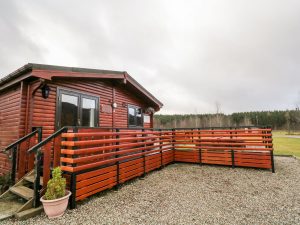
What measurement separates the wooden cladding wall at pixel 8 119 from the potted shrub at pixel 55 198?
2.60 metres

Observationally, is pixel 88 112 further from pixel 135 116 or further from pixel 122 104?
pixel 135 116

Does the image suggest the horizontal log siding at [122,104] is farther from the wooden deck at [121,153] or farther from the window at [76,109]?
the wooden deck at [121,153]

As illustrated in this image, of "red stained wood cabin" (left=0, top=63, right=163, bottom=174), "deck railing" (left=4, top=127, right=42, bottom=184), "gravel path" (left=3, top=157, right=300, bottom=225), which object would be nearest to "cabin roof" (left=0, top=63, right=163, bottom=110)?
"red stained wood cabin" (left=0, top=63, right=163, bottom=174)

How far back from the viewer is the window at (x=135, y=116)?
835 cm

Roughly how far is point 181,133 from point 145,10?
7419 millimetres

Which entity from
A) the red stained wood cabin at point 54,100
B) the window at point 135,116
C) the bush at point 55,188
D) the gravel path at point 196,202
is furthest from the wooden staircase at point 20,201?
the window at point 135,116

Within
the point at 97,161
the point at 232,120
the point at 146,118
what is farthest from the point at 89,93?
the point at 232,120

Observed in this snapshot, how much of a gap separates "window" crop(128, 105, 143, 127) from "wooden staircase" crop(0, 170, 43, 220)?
194 inches

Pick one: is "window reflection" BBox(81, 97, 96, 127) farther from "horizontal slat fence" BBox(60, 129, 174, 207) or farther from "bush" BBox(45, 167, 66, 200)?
"bush" BBox(45, 167, 66, 200)

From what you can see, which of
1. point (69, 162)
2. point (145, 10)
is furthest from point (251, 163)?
point (145, 10)

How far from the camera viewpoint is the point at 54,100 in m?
4.89

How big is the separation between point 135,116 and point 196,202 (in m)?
6.01

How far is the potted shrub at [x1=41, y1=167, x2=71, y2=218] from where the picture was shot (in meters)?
2.65

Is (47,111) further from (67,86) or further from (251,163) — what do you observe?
(251,163)
